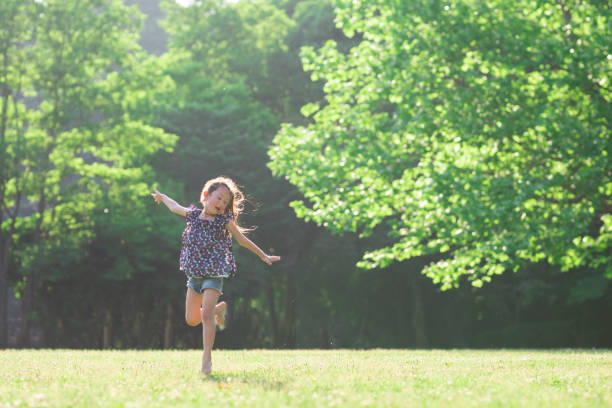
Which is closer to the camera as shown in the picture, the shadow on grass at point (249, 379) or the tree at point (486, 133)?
the shadow on grass at point (249, 379)

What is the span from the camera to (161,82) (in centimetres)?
3241

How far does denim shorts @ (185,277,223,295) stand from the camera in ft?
28.4

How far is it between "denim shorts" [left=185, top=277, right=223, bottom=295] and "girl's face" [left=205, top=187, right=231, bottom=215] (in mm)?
764

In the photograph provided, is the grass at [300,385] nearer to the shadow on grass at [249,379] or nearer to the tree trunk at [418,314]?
the shadow on grass at [249,379]

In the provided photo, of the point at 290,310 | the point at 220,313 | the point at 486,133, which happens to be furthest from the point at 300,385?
the point at 290,310

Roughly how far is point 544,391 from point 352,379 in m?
1.90

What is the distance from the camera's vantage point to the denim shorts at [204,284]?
8648mm

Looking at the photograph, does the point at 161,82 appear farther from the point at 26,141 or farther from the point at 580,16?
the point at 580,16

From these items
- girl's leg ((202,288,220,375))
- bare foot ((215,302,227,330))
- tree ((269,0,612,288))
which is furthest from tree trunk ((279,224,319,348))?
girl's leg ((202,288,220,375))

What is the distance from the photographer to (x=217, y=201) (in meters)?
8.68

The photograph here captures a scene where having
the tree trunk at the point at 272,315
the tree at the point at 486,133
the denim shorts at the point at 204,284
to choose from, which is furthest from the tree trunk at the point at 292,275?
the denim shorts at the point at 204,284

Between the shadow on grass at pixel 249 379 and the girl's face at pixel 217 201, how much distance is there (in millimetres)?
1826

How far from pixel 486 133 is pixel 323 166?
4489mm

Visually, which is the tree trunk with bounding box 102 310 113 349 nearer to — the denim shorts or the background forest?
the background forest
